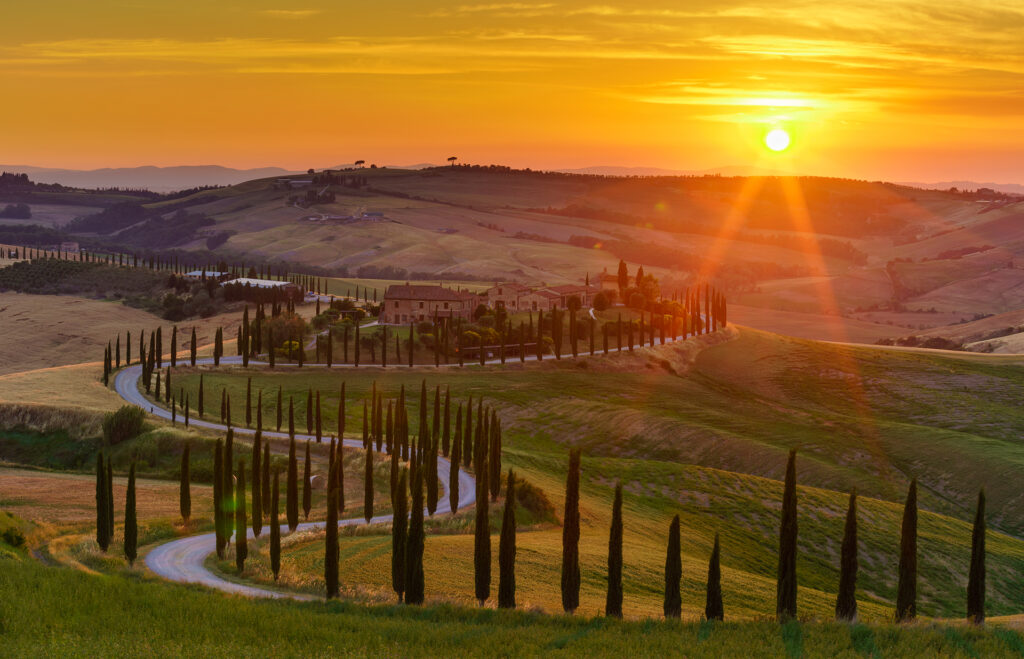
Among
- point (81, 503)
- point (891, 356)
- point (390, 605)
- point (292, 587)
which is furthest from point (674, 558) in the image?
point (891, 356)

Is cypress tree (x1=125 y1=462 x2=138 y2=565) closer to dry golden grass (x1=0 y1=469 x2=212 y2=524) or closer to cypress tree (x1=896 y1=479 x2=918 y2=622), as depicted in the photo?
dry golden grass (x1=0 y1=469 x2=212 y2=524)

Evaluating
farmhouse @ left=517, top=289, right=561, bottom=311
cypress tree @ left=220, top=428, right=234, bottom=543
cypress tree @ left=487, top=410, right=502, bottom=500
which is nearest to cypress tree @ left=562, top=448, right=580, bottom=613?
cypress tree @ left=220, top=428, right=234, bottom=543

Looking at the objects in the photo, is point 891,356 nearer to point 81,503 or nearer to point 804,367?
point 804,367

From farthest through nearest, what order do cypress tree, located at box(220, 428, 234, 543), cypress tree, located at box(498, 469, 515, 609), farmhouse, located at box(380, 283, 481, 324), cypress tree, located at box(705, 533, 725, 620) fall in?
farmhouse, located at box(380, 283, 481, 324)
cypress tree, located at box(220, 428, 234, 543)
cypress tree, located at box(498, 469, 515, 609)
cypress tree, located at box(705, 533, 725, 620)

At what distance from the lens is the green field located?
6175 centimetres

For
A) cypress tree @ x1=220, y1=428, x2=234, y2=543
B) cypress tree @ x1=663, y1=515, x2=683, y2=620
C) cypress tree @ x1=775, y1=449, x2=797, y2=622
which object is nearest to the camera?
cypress tree @ x1=663, y1=515, x2=683, y2=620

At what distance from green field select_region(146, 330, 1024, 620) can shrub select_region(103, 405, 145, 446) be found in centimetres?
1479

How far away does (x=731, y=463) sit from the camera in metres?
105

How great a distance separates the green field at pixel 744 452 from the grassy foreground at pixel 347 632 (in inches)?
225

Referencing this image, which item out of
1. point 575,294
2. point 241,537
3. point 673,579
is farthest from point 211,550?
point 575,294

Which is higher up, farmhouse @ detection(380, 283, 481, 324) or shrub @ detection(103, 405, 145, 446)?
farmhouse @ detection(380, 283, 481, 324)

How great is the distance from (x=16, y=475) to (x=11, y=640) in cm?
5141

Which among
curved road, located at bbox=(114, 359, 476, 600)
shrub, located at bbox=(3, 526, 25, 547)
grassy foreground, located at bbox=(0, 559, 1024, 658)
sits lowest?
curved road, located at bbox=(114, 359, 476, 600)

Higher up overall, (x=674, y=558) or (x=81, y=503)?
(x=674, y=558)
